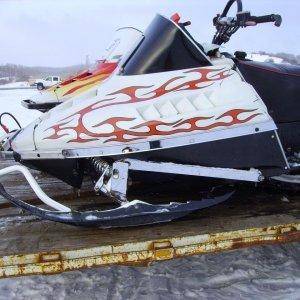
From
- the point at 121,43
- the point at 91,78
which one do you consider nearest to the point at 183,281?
the point at 91,78

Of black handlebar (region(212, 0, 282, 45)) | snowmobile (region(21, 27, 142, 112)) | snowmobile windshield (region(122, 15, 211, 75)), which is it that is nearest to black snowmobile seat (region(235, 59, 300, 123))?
black handlebar (region(212, 0, 282, 45))

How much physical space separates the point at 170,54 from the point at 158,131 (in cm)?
54

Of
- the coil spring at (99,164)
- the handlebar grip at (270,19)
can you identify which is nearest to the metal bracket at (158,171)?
the coil spring at (99,164)

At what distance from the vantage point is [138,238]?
2863 millimetres

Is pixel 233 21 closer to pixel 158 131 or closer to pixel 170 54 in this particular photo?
pixel 170 54

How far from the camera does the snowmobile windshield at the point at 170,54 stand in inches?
117

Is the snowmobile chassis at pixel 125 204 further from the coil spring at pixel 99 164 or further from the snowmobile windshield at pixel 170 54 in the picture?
the snowmobile windshield at pixel 170 54

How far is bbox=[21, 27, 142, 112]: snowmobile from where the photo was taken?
5574 millimetres

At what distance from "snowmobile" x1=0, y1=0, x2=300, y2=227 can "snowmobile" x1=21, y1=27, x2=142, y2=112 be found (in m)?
2.35

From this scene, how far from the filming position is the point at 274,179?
11.3 feet

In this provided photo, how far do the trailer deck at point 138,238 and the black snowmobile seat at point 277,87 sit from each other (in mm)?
745

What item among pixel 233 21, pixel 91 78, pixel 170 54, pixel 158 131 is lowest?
pixel 91 78

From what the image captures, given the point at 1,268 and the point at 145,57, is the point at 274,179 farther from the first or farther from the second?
the point at 1,268

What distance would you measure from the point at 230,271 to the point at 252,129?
95cm
